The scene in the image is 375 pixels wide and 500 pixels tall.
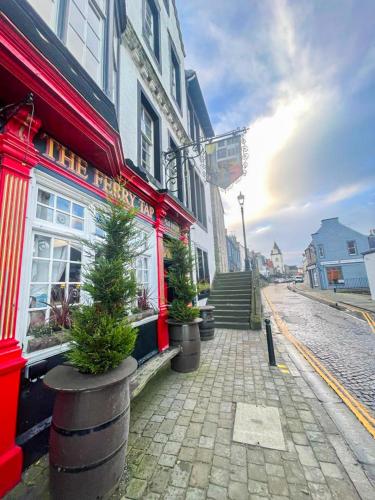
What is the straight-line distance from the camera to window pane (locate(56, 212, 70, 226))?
3.33 m

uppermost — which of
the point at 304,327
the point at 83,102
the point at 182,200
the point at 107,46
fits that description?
the point at 107,46

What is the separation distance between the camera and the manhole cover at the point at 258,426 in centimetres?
268

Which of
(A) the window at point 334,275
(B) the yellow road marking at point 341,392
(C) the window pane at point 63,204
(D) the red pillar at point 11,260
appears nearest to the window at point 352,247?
(A) the window at point 334,275

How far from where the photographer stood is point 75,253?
11.8 ft

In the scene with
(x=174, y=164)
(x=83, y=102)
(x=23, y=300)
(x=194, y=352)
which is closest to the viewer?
(x=23, y=300)

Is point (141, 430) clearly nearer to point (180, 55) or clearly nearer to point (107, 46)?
point (107, 46)

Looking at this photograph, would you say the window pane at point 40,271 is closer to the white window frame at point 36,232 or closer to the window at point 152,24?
the white window frame at point 36,232

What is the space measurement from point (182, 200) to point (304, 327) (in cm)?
753

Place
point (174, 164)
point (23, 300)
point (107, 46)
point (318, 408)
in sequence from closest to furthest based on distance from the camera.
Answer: point (23, 300)
point (318, 408)
point (107, 46)
point (174, 164)

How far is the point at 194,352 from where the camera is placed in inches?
189

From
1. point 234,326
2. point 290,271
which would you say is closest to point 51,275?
point 234,326

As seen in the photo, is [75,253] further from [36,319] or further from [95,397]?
[95,397]

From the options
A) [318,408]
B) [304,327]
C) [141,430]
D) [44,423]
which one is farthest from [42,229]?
[304,327]

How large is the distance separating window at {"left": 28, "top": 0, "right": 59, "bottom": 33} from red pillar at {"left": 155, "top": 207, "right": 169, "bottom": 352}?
3.83 metres
